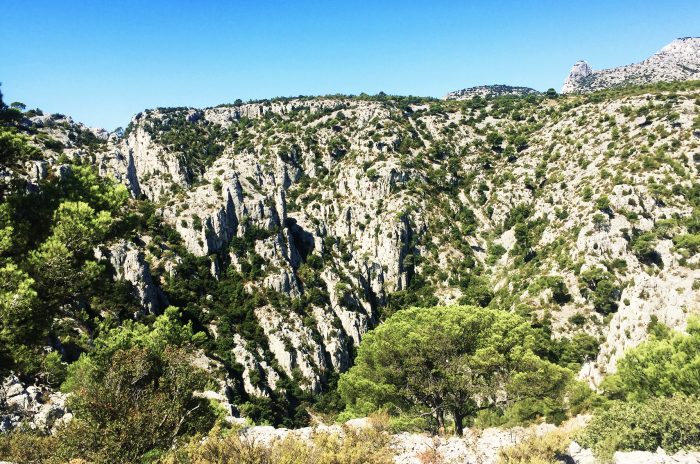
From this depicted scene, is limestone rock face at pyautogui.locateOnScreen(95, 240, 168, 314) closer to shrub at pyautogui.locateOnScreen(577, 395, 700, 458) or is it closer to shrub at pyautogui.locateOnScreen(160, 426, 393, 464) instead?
shrub at pyautogui.locateOnScreen(160, 426, 393, 464)

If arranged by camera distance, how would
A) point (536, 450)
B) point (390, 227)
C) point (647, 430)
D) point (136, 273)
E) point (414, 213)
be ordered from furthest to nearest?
point (414, 213) → point (390, 227) → point (136, 273) → point (647, 430) → point (536, 450)

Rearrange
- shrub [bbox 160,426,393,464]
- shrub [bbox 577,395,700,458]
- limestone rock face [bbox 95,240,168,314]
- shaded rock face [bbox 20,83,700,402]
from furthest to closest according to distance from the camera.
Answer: limestone rock face [bbox 95,240,168,314], shaded rock face [bbox 20,83,700,402], shrub [bbox 577,395,700,458], shrub [bbox 160,426,393,464]

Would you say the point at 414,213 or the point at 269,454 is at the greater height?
the point at 414,213

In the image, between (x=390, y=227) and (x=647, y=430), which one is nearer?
(x=647, y=430)

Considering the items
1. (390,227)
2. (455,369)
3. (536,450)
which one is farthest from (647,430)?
(390,227)

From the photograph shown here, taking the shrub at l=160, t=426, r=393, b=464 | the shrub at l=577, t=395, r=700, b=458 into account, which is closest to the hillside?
the shrub at l=160, t=426, r=393, b=464

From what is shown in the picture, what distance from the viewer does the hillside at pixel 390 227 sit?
68.6 meters

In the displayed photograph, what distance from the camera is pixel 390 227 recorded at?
4094 inches

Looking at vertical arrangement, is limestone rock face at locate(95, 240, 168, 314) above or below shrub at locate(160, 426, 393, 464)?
below

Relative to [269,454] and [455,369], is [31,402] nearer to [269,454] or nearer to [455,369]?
[269,454]

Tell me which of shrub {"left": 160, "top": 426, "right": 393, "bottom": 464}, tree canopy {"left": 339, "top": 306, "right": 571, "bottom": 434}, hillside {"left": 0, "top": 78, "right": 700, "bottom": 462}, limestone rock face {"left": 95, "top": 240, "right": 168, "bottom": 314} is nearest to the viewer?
shrub {"left": 160, "top": 426, "right": 393, "bottom": 464}

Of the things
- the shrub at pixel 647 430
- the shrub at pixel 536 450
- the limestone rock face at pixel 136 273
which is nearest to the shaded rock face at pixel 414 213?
the limestone rock face at pixel 136 273

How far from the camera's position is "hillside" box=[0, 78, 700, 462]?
68562 millimetres

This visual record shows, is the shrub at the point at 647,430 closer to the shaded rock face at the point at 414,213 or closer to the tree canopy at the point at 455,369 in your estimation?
the tree canopy at the point at 455,369
